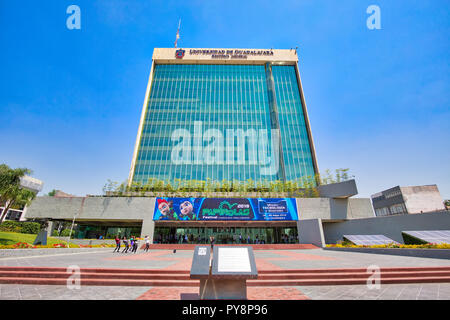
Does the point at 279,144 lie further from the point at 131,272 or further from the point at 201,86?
the point at 131,272

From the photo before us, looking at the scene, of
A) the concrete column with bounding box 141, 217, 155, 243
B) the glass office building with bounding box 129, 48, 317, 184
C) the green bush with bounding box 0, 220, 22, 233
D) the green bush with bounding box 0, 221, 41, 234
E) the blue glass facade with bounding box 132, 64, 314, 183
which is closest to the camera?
the green bush with bounding box 0, 220, 22, 233

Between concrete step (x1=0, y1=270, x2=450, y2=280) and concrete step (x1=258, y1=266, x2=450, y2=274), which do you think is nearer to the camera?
concrete step (x1=0, y1=270, x2=450, y2=280)

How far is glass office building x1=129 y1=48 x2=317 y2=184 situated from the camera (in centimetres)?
4431

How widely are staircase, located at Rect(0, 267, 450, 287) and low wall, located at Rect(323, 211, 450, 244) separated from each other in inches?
612

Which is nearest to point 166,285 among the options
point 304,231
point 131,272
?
point 131,272

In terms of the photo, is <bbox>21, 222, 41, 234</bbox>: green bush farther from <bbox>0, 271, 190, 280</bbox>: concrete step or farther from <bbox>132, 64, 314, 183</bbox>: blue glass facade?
<bbox>0, 271, 190, 280</bbox>: concrete step

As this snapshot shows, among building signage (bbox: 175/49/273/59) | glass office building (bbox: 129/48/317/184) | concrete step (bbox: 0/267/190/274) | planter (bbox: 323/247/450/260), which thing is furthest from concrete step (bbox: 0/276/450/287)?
building signage (bbox: 175/49/273/59)

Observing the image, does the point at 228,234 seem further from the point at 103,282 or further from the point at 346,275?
the point at 103,282

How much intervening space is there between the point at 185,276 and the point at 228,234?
26.8 m

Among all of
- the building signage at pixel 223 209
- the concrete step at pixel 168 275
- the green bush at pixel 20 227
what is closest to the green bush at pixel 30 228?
the green bush at pixel 20 227

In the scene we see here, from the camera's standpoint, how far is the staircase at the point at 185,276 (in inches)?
294

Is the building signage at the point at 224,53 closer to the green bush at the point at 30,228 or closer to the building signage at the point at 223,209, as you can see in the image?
the building signage at the point at 223,209

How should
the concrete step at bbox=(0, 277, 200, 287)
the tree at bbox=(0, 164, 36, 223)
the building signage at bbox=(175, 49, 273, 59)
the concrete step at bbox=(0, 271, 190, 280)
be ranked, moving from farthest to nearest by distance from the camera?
1. the building signage at bbox=(175, 49, 273, 59)
2. the tree at bbox=(0, 164, 36, 223)
3. the concrete step at bbox=(0, 271, 190, 280)
4. the concrete step at bbox=(0, 277, 200, 287)

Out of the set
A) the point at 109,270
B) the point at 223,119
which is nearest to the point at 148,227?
the point at 109,270
